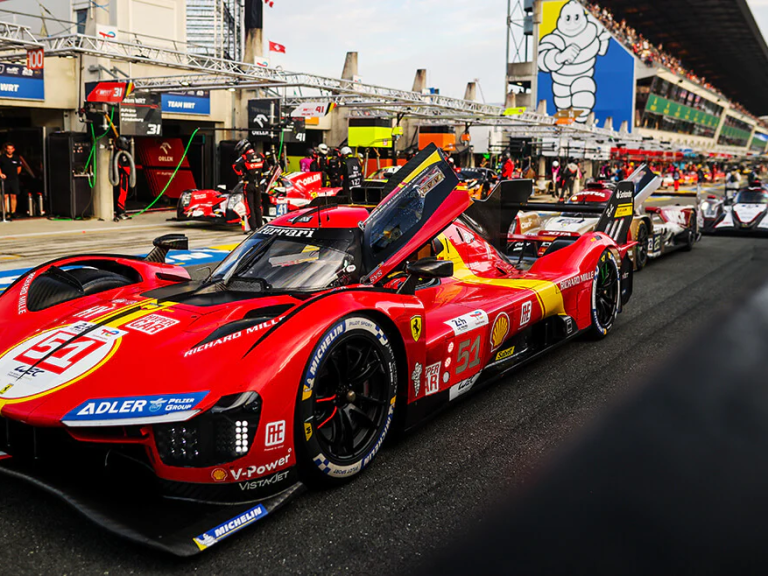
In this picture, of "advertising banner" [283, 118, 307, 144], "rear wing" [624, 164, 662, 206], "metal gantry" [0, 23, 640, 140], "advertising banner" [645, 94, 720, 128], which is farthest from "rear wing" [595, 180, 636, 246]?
"advertising banner" [645, 94, 720, 128]

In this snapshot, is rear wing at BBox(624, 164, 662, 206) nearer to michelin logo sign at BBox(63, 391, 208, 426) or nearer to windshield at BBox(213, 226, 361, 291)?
windshield at BBox(213, 226, 361, 291)

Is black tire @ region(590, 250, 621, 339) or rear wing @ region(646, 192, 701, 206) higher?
rear wing @ region(646, 192, 701, 206)

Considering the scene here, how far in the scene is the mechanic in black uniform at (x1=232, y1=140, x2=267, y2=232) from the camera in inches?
578

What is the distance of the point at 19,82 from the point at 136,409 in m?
15.8

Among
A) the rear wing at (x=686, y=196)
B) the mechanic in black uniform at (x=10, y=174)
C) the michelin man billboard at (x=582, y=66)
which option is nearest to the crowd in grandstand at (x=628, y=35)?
the michelin man billboard at (x=582, y=66)

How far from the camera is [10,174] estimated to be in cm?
1550

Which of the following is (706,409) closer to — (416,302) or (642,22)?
(416,302)

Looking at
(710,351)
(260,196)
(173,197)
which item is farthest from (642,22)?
(710,351)

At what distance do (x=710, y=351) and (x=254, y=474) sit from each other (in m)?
4.32

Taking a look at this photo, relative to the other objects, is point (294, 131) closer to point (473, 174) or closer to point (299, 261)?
point (473, 174)

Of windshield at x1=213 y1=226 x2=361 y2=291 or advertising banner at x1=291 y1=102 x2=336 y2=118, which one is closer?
windshield at x1=213 y1=226 x2=361 y2=291

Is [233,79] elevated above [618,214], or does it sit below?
above

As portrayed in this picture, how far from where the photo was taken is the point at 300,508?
299 centimetres

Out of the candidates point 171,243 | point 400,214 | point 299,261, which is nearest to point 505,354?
point 400,214
